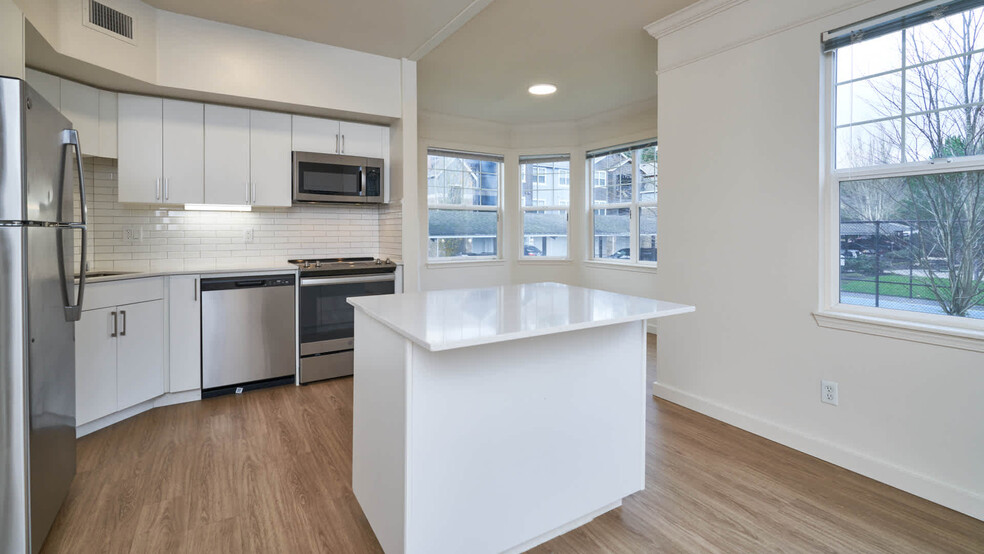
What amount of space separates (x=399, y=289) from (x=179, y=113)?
200cm

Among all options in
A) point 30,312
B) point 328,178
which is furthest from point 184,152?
point 30,312

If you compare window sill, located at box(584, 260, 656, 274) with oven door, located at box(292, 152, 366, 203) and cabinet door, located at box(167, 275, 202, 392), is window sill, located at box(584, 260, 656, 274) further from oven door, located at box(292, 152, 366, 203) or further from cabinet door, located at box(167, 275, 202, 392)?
cabinet door, located at box(167, 275, 202, 392)

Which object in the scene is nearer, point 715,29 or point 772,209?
point 772,209

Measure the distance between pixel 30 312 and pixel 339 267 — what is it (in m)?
2.23

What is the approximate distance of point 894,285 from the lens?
2240mm

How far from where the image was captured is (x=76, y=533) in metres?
1.84

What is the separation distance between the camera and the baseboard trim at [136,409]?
2.77m

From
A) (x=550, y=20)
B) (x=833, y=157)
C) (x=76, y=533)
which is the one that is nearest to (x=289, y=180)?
(x=550, y=20)

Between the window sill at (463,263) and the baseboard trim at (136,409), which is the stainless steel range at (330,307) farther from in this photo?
the window sill at (463,263)

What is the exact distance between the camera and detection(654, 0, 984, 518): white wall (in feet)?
6.86

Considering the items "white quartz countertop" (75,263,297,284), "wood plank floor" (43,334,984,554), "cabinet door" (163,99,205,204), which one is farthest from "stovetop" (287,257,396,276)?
"wood plank floor" (43,334,984,554)

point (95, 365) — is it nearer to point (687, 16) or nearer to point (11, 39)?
point (11, 39)

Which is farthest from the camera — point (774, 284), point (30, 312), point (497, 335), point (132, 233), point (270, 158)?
point (270, 158)

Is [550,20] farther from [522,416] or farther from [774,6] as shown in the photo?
[522,416]
